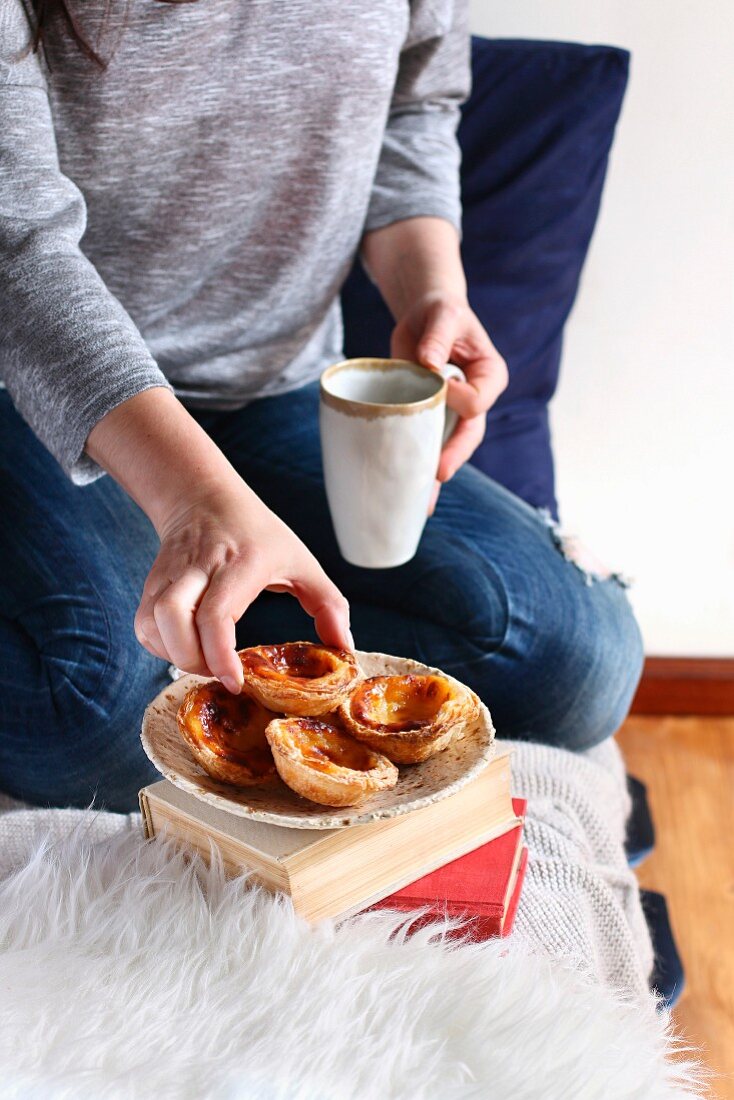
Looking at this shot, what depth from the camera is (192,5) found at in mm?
800

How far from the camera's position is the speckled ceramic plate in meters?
0.51

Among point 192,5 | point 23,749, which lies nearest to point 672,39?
point 192,5

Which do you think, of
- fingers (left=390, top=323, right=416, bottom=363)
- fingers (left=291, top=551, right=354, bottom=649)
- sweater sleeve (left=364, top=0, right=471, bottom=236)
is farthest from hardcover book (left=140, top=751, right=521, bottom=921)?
sweater sleeve (left=364, top=0, right=471, bottom=236)

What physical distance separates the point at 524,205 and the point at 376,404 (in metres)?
0.52

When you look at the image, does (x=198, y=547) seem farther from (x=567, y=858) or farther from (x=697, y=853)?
(x=697, y=853)

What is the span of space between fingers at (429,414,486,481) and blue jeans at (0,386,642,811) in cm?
11

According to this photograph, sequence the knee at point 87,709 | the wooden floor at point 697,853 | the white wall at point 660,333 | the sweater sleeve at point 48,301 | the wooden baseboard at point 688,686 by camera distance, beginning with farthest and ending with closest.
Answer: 1. the wooden baseboard at point 688,686
2. the white wall at point 660,333
3. the wooden floor at point 697,853
4. the knee at point 87,709
5. the sweater sleeve at point 48,301

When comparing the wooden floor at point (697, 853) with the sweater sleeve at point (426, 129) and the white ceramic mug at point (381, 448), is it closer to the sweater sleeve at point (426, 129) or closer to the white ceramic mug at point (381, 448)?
the white ceramic mug at point (381, 448)

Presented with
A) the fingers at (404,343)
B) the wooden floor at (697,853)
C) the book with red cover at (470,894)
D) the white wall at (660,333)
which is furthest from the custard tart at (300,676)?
the white wall at (660,333)

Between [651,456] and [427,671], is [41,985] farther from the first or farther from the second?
[651,456]

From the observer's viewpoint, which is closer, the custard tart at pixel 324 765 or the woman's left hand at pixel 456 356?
the custard tart at pixel 324 765

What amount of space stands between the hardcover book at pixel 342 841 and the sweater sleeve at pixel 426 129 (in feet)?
2.02

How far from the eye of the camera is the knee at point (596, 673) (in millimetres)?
955

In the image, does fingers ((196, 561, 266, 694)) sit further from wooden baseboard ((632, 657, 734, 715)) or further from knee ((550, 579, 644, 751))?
wooden baseboard ((632, 657, 734, 715))
